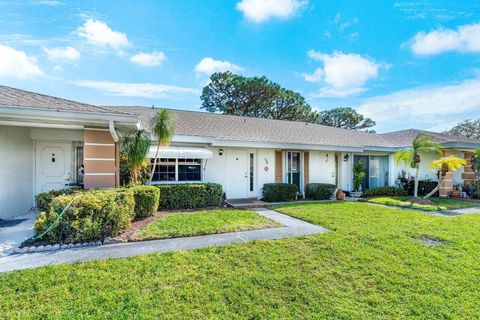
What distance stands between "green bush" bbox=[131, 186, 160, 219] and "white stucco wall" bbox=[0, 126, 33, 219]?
18.1 ft

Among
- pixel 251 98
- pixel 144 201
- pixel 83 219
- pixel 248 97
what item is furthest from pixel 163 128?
pixel 251 98

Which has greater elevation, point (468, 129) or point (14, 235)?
point (468, 129)

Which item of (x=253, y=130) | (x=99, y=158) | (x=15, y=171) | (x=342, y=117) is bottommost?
(x=15, y=171)

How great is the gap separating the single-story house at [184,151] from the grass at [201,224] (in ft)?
11.1

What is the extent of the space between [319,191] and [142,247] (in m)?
13.9

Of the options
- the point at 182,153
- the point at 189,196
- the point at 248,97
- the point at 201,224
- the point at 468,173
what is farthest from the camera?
the point at 248,97

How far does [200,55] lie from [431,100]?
70.4 feet

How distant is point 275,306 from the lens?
172 inches

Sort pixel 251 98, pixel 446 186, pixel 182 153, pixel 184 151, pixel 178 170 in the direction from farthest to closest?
1. pixel 251 98
2. pixel 446 186
3. pixel 178 170
4. pixel 184 151
5. pixel 182 153

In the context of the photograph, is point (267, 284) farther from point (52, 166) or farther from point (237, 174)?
point (52, 166)

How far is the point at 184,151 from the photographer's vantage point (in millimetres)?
14203

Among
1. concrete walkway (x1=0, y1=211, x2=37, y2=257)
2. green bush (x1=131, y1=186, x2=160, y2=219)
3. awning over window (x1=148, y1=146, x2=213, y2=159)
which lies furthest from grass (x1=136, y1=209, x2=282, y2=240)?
awning over window (x1=148, y1=146, x2=213, y2=159)

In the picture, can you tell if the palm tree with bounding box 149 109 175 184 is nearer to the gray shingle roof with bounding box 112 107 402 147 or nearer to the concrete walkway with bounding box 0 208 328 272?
the gray shingle roof with bounding box 112 107 402 147

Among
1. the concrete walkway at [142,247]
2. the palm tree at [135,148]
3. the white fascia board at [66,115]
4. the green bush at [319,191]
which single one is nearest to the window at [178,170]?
the palm tree at [135,148]
